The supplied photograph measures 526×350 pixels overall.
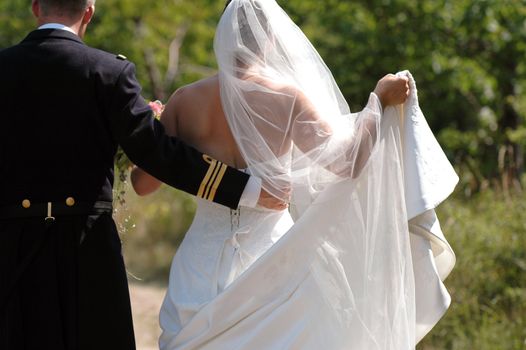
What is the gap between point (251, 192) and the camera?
4.01 meters

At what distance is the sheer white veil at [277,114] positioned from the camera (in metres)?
4.02

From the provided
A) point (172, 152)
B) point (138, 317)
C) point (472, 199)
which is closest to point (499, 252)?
point (472, 199)

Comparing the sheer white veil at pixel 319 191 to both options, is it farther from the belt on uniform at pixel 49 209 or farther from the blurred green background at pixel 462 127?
the blurred green background at pixel 462 127

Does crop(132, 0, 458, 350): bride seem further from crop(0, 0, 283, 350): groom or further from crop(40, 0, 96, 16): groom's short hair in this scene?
crop(40, 0, 96, 16): groom's short hair

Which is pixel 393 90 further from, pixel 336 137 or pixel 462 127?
pixel 462 127

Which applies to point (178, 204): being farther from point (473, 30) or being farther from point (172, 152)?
point (172, 152)

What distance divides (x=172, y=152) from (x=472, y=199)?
4332 millimetres

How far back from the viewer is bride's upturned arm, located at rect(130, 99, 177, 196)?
4156 mm

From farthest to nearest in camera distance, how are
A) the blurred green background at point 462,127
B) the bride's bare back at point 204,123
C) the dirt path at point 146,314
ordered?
1. the dirt path at point 146,314
2. the blurred green background at point 462,127
3. the bride's bare back at point 204,123

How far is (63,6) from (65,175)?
0.64m

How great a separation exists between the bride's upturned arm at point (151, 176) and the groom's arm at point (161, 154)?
0.76ft

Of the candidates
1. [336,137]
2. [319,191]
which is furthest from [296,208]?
[336,137]

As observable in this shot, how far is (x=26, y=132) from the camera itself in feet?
12.5

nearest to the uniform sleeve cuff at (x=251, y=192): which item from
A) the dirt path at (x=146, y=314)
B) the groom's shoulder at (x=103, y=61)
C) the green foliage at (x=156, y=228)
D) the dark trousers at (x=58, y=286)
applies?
the dark trousers at (x=58, y=286)
